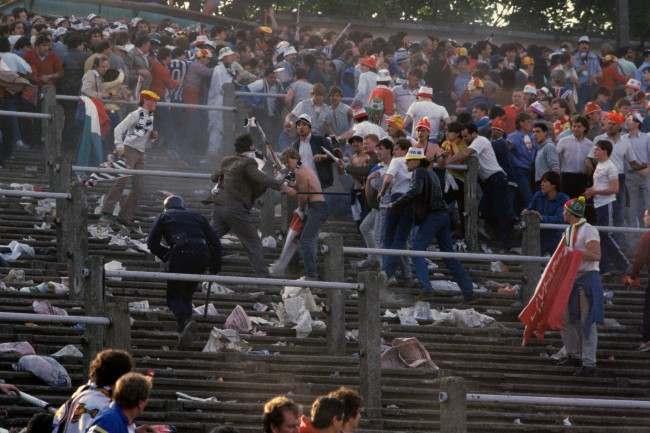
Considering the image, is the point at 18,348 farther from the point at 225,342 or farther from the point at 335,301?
the point at 335,301

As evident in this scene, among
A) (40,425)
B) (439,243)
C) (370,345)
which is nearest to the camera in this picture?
(40,425)

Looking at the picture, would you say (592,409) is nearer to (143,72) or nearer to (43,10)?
(143,72)

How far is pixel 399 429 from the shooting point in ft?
56.5

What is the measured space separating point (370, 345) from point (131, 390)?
581 centimetres

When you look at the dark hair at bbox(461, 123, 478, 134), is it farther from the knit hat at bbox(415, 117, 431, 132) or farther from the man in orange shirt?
the man in orange shirt

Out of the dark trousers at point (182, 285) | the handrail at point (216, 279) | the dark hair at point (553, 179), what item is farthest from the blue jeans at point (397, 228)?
the handrail at point (216, 279)

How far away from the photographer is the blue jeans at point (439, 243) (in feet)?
70.6

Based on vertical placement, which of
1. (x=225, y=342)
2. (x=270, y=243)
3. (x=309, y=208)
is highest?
(x=309, y=208)

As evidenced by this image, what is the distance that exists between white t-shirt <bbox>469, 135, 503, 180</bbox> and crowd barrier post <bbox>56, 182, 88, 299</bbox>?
5.24 meters

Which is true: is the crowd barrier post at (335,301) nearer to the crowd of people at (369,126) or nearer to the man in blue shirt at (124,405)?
the crowd of people at (369,126)

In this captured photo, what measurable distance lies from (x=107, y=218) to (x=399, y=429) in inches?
287

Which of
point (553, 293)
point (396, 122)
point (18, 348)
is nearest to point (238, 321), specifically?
point (18, 348)

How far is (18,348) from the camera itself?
1792 centimetres

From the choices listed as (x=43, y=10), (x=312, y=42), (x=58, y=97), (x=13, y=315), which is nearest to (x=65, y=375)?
(x=13, y=315)
